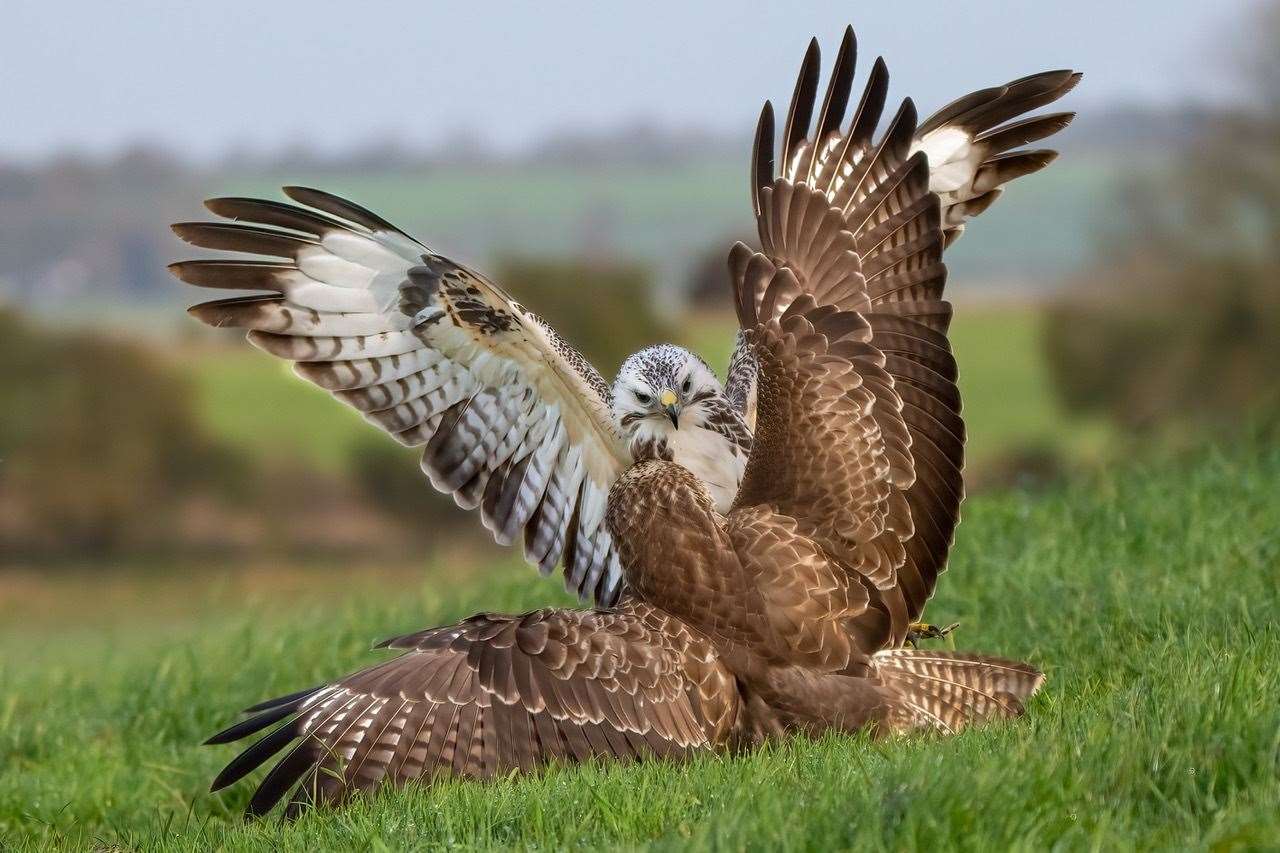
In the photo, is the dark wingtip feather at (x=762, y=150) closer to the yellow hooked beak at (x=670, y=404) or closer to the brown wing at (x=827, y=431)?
the brown wing at (x=827, y=431)

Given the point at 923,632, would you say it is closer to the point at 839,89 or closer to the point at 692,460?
the point at 692,460

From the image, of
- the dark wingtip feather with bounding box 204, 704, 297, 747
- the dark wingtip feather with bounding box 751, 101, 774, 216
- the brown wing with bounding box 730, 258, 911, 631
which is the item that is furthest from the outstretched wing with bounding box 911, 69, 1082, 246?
the dark wingtip feather with bounding box 204, 704, 297, 747

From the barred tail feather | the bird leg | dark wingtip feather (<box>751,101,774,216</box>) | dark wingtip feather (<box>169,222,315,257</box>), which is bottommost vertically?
the barred tail feather

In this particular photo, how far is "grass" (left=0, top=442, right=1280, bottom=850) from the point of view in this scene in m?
3.45

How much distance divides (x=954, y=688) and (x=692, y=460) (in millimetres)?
1417

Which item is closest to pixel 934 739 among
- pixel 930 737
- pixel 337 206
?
pixel 930 737

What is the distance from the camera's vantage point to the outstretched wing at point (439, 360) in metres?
6.13

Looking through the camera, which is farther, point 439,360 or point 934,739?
point 439,360

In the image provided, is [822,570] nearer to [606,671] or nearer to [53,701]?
[606,671]

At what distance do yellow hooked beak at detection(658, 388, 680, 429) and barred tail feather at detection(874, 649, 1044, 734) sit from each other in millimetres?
1245

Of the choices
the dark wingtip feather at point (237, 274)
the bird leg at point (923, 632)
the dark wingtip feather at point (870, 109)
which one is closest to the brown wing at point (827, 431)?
the bird leg at point (923, 632)

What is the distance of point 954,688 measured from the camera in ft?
17.1

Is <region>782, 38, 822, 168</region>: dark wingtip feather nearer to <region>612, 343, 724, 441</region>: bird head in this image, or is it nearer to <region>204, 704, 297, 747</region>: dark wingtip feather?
<region>612, 343, 724, 441</region>: bird head

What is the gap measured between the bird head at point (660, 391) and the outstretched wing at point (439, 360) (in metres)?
0.25
